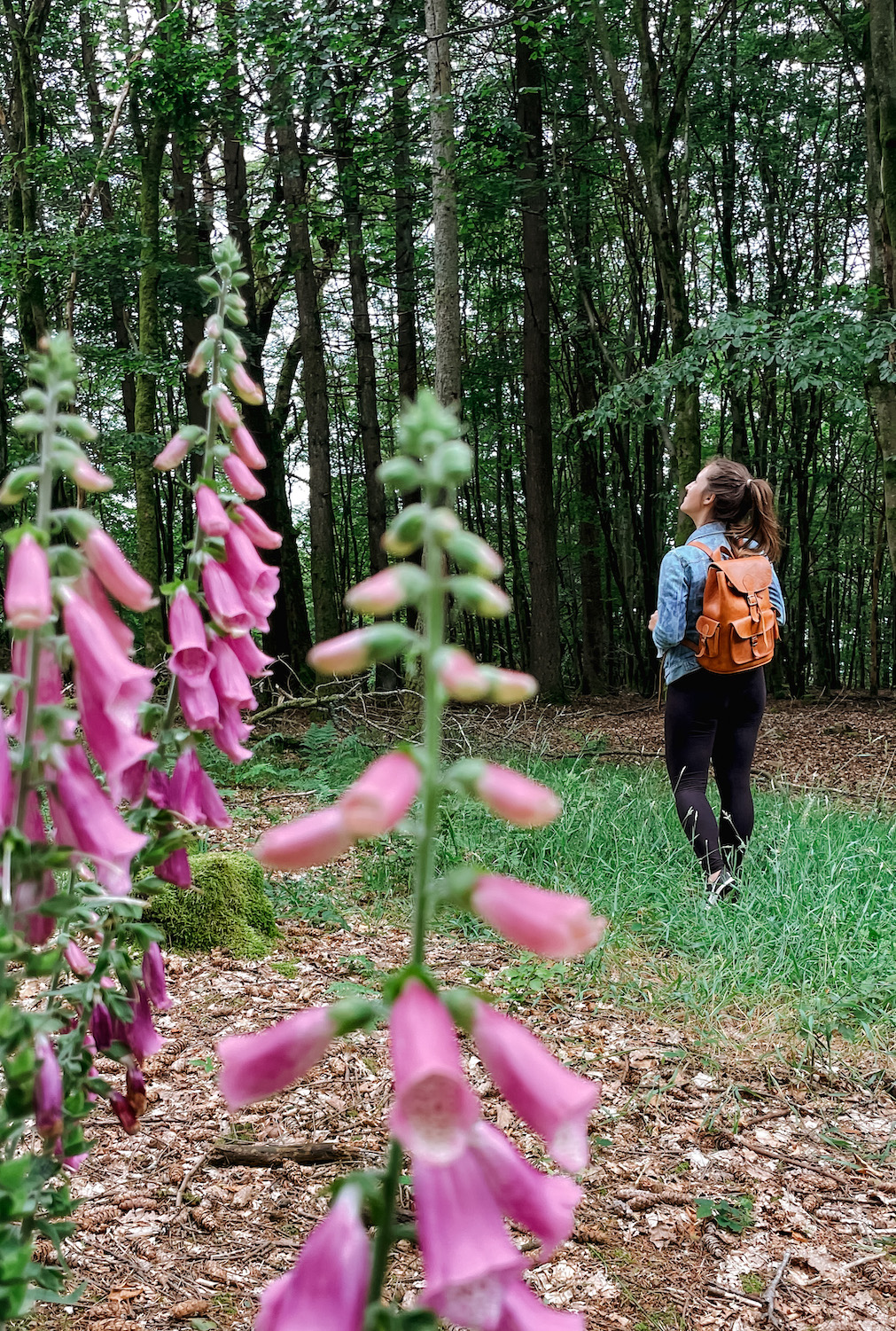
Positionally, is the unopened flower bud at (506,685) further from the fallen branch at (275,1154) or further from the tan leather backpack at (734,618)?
the tan leather backpack at (734,618)

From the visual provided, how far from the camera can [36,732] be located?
92cm

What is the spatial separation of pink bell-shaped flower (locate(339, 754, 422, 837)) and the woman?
12.4 ft

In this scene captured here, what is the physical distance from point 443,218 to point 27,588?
7.66 meters

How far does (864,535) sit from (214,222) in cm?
1512

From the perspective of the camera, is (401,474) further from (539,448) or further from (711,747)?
(539,448)

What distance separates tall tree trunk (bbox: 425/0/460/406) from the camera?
7.47m

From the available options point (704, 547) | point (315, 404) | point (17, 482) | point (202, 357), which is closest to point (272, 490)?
point (315, 404)

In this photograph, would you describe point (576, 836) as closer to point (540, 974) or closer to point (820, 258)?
point (540, 974)

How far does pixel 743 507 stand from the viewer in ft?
14.6

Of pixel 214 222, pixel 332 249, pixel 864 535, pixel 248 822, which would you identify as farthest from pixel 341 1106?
pixel 864 535

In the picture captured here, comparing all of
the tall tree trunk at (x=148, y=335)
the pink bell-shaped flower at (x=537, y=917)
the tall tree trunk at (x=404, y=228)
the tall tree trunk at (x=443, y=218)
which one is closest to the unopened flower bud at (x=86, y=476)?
the pink bell-shaped flower at (x=537, y=917)

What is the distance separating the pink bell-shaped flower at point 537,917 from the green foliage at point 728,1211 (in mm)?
2257

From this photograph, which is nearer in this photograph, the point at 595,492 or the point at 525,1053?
the point at 525,1053

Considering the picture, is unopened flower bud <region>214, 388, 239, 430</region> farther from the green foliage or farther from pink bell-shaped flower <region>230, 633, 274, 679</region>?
the green foliage
